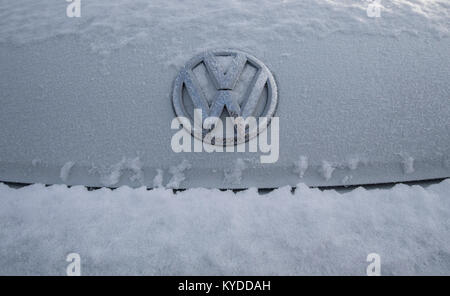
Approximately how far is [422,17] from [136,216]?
1137 mm

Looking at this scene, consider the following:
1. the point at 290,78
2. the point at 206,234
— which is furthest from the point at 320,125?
the point at 206,234

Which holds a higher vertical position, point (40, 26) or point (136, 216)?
point (40, 26)

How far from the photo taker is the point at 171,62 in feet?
2.74

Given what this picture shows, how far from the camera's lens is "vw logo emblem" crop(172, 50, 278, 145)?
2.43ft

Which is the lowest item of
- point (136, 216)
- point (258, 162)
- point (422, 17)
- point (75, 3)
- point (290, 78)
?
point (136, 216)

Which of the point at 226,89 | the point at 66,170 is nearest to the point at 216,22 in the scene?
the point at 226,89

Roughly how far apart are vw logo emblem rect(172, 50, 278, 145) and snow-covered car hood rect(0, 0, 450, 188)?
37mm

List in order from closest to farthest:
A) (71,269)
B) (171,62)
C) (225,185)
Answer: (71,269) < (225,185) < (171,62)

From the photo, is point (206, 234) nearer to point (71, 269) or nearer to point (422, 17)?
point (71, 269)

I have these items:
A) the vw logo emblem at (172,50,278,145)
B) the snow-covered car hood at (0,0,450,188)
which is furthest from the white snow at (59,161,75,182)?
the vw logo emblem at (172,50,278,145)

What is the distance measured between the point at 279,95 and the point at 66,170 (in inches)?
25.7

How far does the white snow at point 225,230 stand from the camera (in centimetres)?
57

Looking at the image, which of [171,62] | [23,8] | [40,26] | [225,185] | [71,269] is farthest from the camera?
[23,8]

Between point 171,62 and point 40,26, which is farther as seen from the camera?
point 40,26
